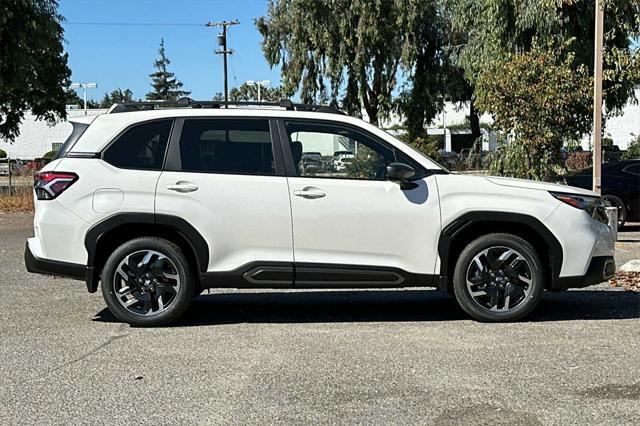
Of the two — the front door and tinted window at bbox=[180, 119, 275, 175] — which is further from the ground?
tinted window at bbox=[180, 119, 275, 175]

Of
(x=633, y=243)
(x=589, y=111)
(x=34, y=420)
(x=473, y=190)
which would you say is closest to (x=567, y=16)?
(x=589, y=111)

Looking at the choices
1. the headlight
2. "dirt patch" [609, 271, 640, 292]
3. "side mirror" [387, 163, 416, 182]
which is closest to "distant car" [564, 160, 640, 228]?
"dirt patch" [609, 271, 640, 292]

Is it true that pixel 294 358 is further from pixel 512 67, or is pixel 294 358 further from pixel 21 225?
pixel 21 225

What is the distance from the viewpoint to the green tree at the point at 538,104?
12359 mm

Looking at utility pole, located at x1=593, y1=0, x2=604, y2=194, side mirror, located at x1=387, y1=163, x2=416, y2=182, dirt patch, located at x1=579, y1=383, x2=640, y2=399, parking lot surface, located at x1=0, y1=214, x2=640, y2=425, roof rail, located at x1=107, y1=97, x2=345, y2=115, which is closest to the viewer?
parking lot surface, located at x1=0, y1=214, x2=640, y2=425

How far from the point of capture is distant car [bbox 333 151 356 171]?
6.30 m

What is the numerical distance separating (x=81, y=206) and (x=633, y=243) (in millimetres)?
9559

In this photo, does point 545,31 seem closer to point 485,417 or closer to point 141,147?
point 141,147

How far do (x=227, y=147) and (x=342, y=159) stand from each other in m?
1.03

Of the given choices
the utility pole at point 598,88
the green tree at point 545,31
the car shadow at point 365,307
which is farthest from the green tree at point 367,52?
the car shadow at point 365,307

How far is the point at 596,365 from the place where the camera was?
520cm

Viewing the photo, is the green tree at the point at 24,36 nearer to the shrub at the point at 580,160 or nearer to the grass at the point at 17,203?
the grass at the point at 17,203

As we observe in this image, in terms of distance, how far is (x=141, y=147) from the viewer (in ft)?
20.7

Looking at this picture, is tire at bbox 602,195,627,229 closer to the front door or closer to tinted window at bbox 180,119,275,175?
the front door
